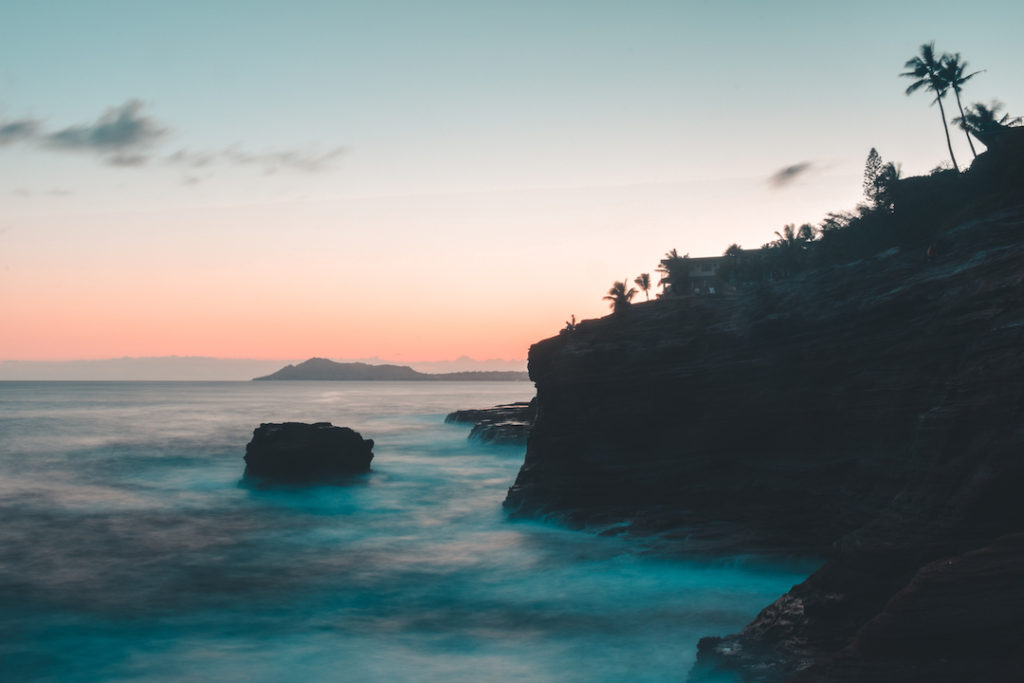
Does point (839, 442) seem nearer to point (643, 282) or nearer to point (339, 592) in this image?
point (339, 592)

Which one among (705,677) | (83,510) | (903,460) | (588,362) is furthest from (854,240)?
(83,510)

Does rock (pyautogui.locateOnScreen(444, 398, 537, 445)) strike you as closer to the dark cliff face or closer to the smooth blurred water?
the smooth blurred water

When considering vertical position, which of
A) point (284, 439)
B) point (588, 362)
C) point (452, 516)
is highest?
point (588, 362)

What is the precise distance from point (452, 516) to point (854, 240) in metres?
34.4

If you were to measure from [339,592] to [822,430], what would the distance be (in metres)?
15.7

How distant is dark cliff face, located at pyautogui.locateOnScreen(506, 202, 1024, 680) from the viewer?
11875 mm

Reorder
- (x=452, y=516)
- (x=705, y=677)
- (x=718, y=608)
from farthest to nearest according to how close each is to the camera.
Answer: (x=452, y=516)
(x=718, y=608)
(x=705, y=677)

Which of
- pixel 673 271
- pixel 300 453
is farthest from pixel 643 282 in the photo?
pixel 300 453

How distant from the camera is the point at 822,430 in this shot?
21562 millimetres

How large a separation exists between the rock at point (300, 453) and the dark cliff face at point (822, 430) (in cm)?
1432

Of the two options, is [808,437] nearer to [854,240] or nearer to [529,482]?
[529,482]

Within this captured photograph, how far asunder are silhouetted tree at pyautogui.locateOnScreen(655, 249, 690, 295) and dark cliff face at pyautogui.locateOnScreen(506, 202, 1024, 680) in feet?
208

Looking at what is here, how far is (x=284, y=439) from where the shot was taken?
39.8 meters

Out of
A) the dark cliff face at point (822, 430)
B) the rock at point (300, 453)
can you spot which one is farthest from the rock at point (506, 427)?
the dark cliff face at point (822, 430)
